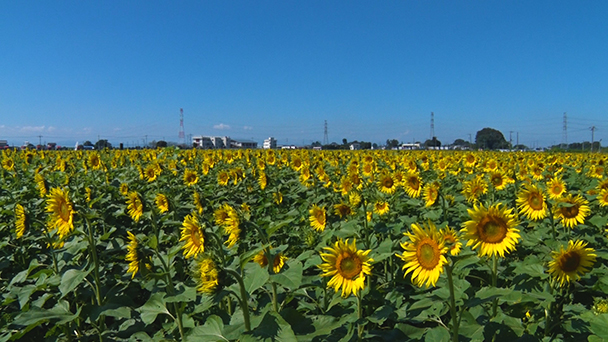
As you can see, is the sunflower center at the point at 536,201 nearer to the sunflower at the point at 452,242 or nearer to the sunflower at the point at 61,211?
the sunflower at the point at 452,242

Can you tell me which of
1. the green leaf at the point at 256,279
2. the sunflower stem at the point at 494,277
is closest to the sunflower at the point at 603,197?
the sunflower stem at the point at 494,277

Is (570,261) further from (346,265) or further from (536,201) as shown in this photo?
(346,265)

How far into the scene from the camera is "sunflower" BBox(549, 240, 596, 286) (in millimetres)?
2322

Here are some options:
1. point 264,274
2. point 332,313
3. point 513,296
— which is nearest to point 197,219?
point 264,274

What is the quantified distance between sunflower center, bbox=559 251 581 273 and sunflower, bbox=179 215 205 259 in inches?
86.0

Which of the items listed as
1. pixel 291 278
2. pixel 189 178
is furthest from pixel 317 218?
pixel 189 178

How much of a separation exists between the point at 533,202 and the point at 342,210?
1.67 meters

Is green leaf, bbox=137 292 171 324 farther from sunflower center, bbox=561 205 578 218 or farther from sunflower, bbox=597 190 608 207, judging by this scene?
sunflower, bbox=597 190 608 207

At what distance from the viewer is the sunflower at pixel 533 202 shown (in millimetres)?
3240

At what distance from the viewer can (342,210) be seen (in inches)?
151

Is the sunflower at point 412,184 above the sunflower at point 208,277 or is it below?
above

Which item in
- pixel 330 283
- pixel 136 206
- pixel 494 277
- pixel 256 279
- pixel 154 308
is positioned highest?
pixel 136 206

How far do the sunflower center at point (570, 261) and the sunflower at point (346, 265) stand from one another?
1.23m

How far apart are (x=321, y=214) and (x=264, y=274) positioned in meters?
2.01
